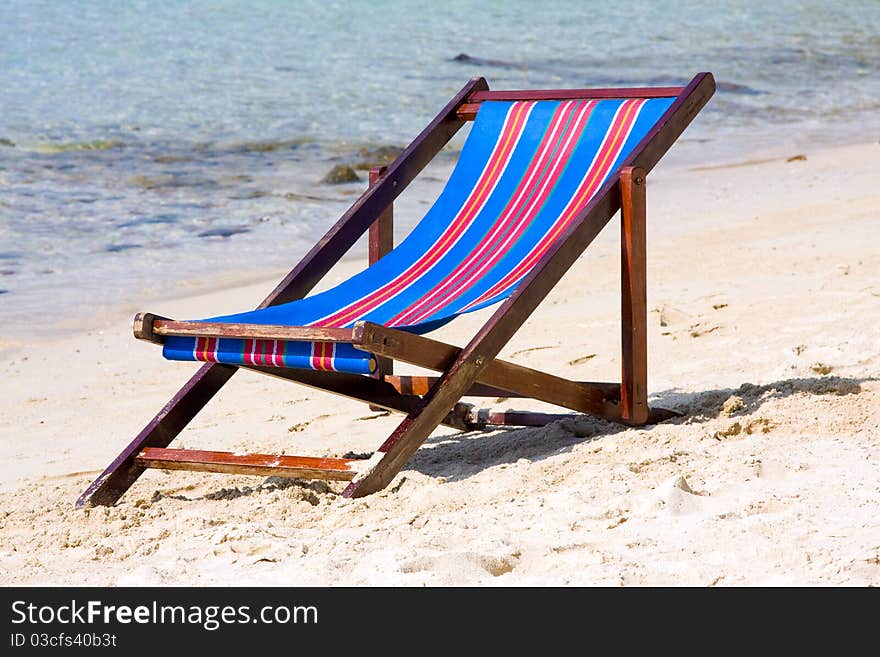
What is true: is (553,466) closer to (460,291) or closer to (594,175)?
(460,291)

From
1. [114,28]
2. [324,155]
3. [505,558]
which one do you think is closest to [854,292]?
[505,558]

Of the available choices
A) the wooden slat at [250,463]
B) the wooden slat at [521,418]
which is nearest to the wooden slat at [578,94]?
the wooden slat at [521,418]

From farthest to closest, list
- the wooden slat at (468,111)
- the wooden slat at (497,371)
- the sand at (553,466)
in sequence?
1. the wooden slat at (468,111)
2. the wooden slat at (497,371)
3. the sand at (553,466)

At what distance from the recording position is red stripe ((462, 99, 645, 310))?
390 centimetres

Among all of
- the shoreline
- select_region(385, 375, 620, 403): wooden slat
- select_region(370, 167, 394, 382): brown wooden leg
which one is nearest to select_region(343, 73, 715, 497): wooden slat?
select_region(385, 375, 620, 403): wooden slat

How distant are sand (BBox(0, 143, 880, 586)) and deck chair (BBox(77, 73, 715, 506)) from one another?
0.13m

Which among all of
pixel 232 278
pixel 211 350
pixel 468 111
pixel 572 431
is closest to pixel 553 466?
pixel 572 431

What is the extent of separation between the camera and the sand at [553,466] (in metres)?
2.82

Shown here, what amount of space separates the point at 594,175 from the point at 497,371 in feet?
2.71

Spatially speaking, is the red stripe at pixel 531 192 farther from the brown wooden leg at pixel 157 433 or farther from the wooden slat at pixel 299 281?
the brown wooden leg at pixel 157 433

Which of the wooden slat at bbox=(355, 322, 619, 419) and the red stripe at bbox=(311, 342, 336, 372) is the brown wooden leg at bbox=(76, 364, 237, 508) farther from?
the wooden slat at bbox=(355, 322, 619, 419)

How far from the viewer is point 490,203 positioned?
4230 millimetres
